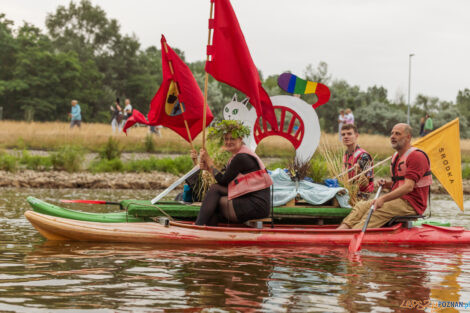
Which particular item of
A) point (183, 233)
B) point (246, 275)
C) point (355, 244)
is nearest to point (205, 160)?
point (183, 233)

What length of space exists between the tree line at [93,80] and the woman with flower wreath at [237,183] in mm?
33635

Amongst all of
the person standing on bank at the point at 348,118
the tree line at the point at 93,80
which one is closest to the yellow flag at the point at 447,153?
the person standing on bank at the point at 348,118

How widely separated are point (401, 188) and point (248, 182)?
1920 millimetres

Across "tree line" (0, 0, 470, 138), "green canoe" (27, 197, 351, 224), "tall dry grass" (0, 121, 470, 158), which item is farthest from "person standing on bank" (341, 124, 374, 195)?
"tree line" (0, 0, 470, 138)

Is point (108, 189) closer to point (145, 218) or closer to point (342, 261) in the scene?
point (145, 218)

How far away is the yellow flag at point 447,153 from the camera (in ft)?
31.1

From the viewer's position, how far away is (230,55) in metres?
8.91

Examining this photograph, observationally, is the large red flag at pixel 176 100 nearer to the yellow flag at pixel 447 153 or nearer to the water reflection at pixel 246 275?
the water reflection at pixel 246 275

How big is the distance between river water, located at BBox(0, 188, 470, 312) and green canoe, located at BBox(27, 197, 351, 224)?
18.4 inches

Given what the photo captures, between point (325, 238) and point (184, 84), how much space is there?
9.41 ft

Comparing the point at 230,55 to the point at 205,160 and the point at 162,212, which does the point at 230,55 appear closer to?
the point at 205,160

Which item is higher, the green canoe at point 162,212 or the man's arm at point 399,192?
the man's arm at point 399,192

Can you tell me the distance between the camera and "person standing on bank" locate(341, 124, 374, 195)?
9.35m

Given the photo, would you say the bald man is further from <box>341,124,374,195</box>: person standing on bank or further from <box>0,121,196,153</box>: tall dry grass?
<box>0,121,196,153</box>: tall dry grass
